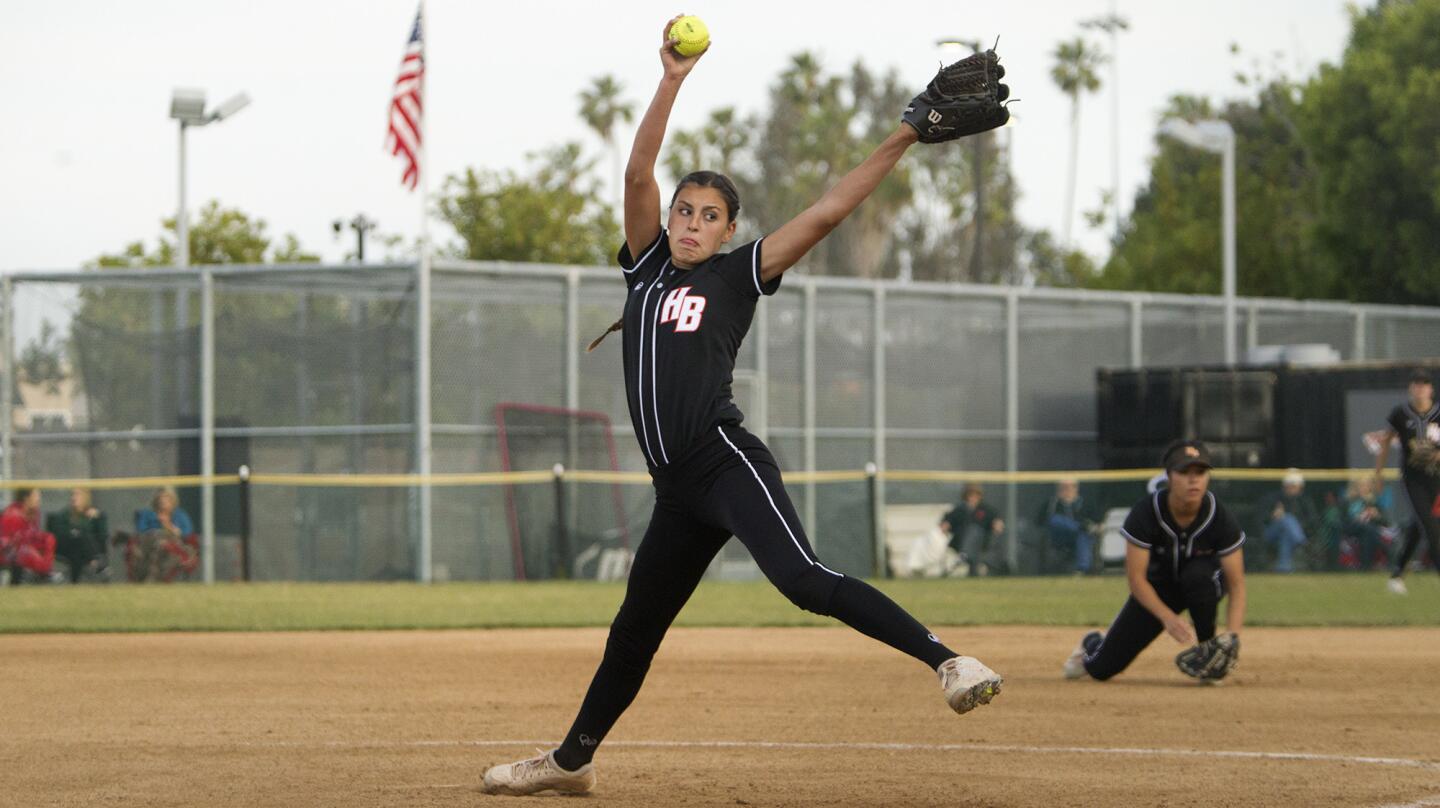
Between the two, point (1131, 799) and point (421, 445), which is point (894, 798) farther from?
point (421, 445)

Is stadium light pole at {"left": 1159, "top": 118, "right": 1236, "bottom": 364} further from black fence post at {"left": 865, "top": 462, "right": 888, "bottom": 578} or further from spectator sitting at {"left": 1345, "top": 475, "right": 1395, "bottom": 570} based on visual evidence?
black fence post at {"left": 865, "top": 462, "right": 888, "bottom": 578}

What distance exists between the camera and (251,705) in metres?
8.76

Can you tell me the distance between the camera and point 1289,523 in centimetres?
2158

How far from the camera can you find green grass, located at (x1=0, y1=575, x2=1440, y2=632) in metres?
14.3

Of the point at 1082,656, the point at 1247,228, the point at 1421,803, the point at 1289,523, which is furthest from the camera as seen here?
the point at 1247,228

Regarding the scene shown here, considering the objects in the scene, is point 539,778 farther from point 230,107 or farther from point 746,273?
point 230,107

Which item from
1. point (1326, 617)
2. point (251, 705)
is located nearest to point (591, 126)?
point (1326, 617)

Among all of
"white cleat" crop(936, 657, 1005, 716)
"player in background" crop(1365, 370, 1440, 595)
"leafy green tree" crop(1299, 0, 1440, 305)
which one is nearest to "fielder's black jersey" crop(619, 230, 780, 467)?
"white cleat" crop(936, 657, 1005, 716)

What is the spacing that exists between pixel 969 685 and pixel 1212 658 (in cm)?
498

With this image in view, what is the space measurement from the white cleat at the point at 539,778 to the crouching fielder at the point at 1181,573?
14.2 feet

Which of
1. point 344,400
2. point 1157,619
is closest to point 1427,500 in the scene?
point 1157,619

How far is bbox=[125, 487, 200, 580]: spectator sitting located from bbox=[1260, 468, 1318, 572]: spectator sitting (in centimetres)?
1249

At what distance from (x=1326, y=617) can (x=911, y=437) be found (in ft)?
32.9

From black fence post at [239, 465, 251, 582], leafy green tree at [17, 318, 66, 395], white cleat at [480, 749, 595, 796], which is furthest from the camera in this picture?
leafy green tree at [17, 318, 66, 395]
